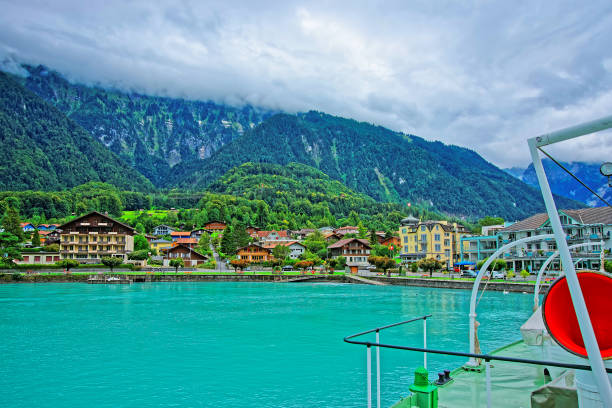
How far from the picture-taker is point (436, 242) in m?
87.6

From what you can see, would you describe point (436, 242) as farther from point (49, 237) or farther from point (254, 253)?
point (49, 237)

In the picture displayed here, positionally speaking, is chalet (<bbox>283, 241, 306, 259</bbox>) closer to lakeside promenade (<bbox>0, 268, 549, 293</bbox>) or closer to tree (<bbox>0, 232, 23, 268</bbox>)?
lakeside promenade (<bbox>0, 268, 549, 293</bbox>)

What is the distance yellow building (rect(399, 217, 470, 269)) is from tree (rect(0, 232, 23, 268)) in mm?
75851

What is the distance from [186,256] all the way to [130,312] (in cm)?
5997

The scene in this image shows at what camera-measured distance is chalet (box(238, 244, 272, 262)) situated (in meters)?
107

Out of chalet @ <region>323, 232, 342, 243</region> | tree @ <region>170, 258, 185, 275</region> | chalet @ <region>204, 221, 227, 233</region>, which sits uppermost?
chalet @ <region>204, 221, 227, 233</region>

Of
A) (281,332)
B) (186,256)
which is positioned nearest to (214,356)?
(281,332)

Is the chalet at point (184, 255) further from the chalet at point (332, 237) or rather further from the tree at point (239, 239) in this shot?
the chalet at point (332, 237)

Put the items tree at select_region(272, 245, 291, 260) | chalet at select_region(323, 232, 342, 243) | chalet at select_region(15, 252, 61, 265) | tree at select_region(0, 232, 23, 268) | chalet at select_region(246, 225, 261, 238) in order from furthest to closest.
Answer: chalet at select_region(246, 225, 261, 238)
chalet at select_region(323, 232, 342, 243)
tree at select_region(272, 245, 291, 260)
chalet at select_region(15, 252, 61, 265)
tree at select_region(0, 232, 23, 268)

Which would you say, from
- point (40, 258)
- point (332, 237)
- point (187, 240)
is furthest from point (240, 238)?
point (40, 258)

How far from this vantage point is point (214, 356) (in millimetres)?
23266

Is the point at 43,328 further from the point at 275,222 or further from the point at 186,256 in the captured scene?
the point at 275,222

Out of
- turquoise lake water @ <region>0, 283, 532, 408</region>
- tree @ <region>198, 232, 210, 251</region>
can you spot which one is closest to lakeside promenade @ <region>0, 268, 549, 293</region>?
tree @ <region>198, 232, 210, 251</region>

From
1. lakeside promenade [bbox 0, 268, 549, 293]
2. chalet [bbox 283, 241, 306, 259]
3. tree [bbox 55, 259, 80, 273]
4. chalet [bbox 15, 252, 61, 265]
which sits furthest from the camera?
chalet [bbox 283, 241, 306, 259]
